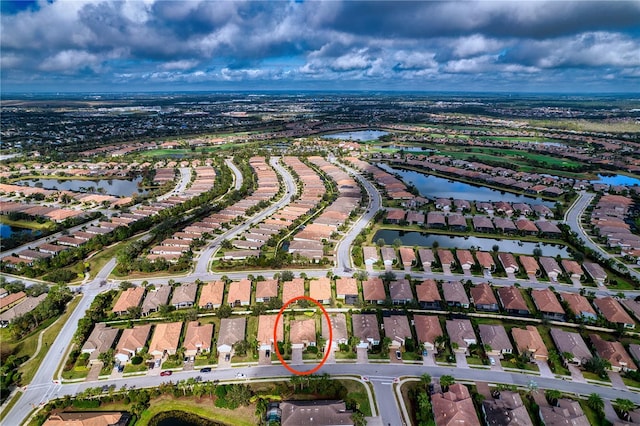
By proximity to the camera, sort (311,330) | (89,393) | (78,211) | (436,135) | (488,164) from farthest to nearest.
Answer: (436,135) < (488,164) < (78,211) < (311,330) < (89,393)

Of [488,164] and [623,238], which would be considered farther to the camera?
[488,164]

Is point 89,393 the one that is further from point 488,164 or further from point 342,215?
point 488,164

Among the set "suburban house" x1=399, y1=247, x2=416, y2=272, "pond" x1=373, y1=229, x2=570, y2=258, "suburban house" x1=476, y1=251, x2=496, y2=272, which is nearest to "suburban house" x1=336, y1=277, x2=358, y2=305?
"suburban house" x1=399, y1=247, x2=416, y2=272

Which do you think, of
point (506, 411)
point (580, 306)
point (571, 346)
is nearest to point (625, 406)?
point (571, 346)

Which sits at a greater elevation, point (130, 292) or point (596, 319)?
point (130, 292)

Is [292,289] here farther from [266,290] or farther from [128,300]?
[128,300]

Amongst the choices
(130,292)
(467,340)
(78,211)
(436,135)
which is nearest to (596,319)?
(467,340)
